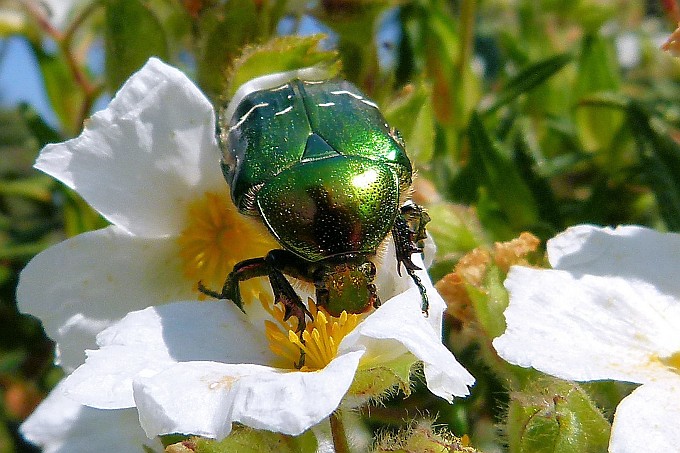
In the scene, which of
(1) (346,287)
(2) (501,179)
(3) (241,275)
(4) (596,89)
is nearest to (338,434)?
(1) (346,287)

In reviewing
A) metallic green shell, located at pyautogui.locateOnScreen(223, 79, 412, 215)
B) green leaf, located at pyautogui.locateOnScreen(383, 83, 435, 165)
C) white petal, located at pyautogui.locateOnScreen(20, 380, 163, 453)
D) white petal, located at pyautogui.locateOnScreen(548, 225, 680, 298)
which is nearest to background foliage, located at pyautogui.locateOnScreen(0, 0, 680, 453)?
green leaf, located at pyautogui.locateOnScreen(383, 83, 435, 165)

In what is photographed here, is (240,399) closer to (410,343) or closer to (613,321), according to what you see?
(410,343)

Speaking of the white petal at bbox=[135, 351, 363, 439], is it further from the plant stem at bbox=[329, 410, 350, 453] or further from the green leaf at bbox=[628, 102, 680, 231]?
the green leaf at bbox=[628, 102, 680, 231]

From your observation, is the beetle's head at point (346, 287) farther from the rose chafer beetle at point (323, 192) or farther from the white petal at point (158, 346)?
the white petal at point (158, 346)

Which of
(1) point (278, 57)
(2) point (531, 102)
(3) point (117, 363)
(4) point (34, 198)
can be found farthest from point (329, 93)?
(4) point (34, 198)

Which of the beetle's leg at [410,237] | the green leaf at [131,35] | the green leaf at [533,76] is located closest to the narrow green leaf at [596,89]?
the green leaf at [533,76]

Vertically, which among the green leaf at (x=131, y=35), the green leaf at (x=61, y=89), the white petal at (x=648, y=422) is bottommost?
the green leaf at (x=61, y=89)
